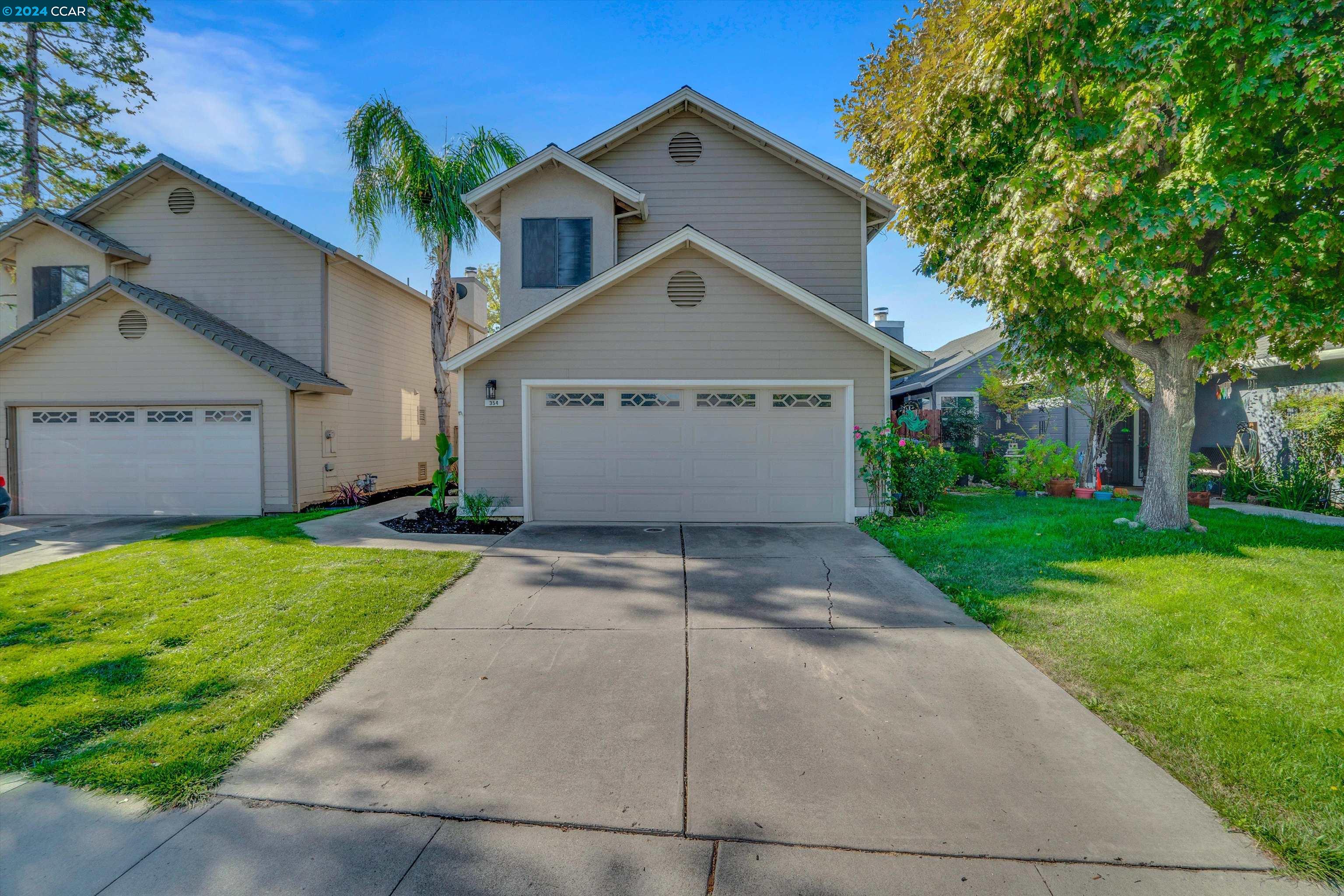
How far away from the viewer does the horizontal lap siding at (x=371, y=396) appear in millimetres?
11984

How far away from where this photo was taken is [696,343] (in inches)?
368

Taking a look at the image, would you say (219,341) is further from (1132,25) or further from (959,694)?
(1132,25)

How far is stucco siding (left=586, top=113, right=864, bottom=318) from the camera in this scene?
11.4 m

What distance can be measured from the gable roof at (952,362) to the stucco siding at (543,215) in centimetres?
899

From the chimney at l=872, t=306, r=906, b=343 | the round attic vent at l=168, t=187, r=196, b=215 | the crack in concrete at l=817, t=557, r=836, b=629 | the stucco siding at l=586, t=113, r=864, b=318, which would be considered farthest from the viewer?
the chimney at l=872, t=306, r=906, b=343

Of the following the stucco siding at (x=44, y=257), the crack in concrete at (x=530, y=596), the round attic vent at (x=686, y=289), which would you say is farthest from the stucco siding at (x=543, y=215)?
the stucco siding at (x=44, y=257)

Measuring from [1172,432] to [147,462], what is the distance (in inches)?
681

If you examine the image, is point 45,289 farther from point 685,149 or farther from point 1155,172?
point 1155,172

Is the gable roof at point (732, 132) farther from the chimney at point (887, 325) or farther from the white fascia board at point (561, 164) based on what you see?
the chimney at point (887, 325)

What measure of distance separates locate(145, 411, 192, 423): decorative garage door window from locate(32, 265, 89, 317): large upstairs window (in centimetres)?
404

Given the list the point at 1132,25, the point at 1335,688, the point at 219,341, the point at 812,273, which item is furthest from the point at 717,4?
the point at 1335,688

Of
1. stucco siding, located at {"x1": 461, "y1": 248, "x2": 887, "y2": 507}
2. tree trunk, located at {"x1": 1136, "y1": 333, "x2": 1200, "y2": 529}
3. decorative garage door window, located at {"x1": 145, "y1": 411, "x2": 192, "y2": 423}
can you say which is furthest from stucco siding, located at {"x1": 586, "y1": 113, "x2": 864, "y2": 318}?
decorative garage door window, located at {"x1": 145, "y1": 411, "x2": 192, "y2": 423}

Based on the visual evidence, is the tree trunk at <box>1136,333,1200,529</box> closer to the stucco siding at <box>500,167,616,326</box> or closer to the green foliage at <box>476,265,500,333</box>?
the stucco siding at <box>500,167,616,326</box>

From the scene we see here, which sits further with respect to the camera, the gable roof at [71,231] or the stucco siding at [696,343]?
the gable roof at [71,231]
